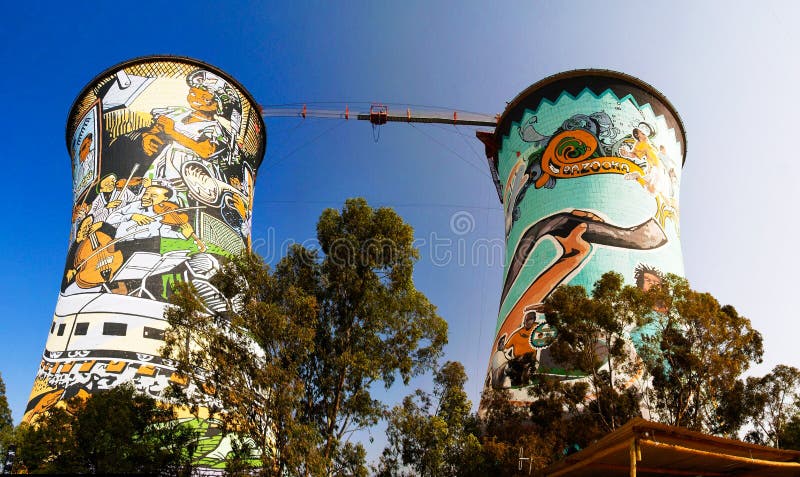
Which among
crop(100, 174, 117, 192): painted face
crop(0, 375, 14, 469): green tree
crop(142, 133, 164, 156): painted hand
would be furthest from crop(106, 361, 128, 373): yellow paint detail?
crop(142, 133, 164, 156): painted hand

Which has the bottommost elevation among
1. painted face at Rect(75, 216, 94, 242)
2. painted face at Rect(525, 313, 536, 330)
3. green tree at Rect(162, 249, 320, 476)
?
green tree at Rect(162, 249, 320, 476)

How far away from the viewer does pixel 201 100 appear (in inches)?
829

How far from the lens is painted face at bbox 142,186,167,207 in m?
18.6

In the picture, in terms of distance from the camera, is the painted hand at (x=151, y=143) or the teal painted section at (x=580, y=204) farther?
the painted hand at (x=151, y=143)

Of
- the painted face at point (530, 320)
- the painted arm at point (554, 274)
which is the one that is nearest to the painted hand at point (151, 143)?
the painted arm at point (554, 274)

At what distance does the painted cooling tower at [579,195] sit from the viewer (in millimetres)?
17344

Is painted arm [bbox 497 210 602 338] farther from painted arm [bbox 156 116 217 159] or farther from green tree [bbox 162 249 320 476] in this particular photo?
painted arm [bbox 156 116 217 159]

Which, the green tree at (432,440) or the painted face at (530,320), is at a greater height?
the painted face at (530,320)

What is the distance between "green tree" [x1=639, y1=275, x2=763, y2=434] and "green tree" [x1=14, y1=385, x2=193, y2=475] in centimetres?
1028

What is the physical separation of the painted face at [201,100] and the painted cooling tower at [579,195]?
11.6 meters

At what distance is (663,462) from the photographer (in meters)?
8.04

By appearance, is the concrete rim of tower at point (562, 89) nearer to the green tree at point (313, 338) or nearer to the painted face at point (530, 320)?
the painted face at point (530, 320)

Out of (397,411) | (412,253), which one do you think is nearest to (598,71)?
(412,253)

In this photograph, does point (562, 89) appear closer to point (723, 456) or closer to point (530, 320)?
point (530, 320)
